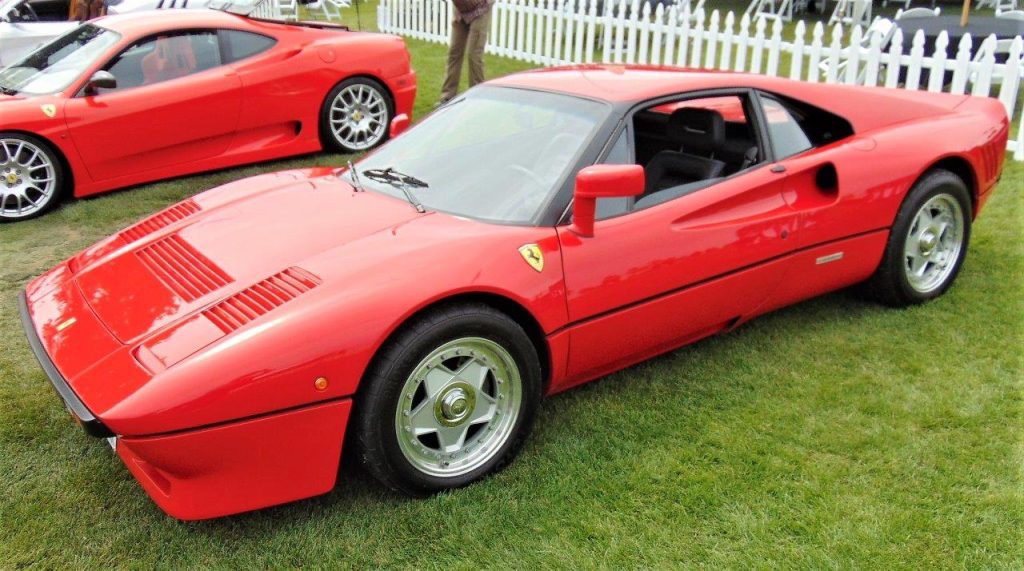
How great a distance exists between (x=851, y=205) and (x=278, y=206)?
248 cm

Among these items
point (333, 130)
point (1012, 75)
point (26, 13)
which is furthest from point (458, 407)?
point (26, 13)

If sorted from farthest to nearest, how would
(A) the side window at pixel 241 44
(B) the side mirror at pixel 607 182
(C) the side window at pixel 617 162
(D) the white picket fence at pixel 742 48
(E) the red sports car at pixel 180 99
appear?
(D) the white picket fence at pixel 742 48
(A) the side window at pixel 241 44
(E) the red sports car at pixel 180 99
(C) the side window at pixel 617 162
(B) the side mirror at pixel 607 182

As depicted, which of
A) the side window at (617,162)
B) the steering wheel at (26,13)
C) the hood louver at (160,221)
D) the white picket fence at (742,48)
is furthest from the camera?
the steering wheel at (26,13)

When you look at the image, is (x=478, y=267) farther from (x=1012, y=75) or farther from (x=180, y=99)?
(x=1012, y=75)

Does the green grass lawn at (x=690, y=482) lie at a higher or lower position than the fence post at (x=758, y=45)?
lower

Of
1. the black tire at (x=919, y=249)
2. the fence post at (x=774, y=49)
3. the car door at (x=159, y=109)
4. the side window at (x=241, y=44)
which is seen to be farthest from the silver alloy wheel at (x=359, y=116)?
the black tire at (x=919, y=249)

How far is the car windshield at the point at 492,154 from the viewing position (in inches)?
125

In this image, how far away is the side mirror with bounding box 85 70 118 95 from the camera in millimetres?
5852

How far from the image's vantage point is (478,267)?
2787 millimetres

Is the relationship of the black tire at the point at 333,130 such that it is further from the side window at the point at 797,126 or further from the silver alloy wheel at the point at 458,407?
the silver alloy wheel at the point at 458,407

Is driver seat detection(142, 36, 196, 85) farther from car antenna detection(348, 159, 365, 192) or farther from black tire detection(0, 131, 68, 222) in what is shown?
car antenna detection(348, 159, 365, 192)

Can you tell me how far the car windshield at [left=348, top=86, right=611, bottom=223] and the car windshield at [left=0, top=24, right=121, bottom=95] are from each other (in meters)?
3.43

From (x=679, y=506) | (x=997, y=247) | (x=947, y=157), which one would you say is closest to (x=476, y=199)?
(x=679, y=506)

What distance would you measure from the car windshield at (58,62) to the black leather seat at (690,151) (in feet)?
14.4
